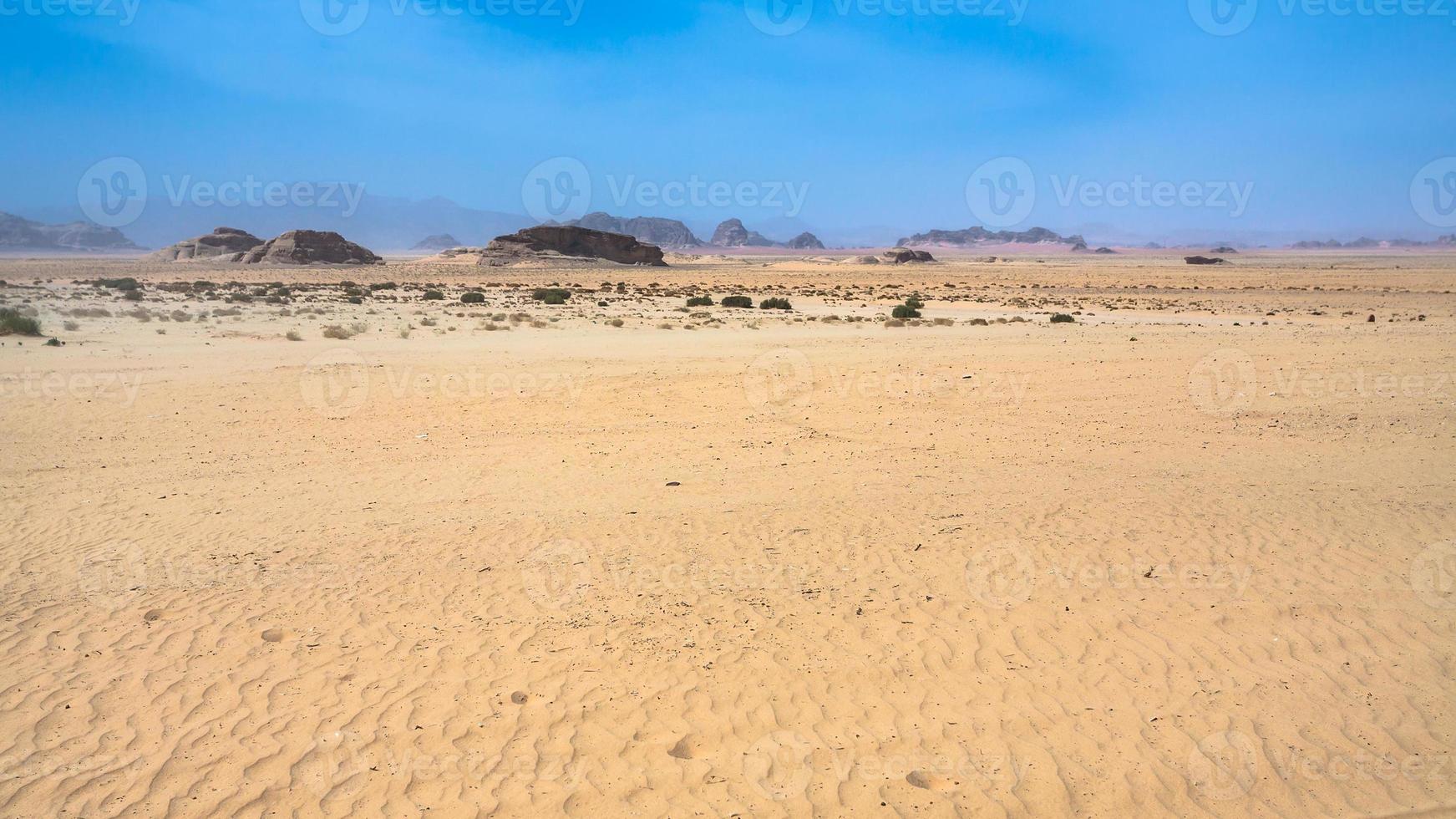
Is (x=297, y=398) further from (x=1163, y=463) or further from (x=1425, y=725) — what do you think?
(x=1425, y=725)

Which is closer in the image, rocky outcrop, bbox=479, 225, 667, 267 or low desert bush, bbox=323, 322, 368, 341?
low desert bush, bbox=323, 322, 368, 341

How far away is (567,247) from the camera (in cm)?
9575

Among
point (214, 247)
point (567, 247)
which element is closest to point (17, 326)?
point (567, 247)

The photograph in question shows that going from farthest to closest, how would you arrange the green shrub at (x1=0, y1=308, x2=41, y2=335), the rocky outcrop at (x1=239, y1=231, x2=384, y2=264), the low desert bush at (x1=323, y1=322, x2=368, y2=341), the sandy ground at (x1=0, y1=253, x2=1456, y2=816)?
the rocky outcrop at (x1=239, y1=231, x2=384, y2=264)
the low desert bush at (x1=323, y1=322, x2=368, y2=341)
the green shrub at (x1=0, y1=308, x2=41, y2=335)
the sandy ground at (x1=0, y1=253, x2=1456, y2=816)

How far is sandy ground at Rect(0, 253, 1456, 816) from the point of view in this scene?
4488mm

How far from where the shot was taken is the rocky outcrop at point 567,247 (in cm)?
9062

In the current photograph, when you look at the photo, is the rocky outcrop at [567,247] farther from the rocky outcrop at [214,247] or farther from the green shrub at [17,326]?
the green shrub at [17,326]

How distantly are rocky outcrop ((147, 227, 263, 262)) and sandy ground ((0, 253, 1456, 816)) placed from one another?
94.8m

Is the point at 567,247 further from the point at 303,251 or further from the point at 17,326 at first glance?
the point at 17,326

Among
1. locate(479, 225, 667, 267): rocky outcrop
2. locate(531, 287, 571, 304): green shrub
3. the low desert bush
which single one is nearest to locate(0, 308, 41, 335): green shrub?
the low desert bush

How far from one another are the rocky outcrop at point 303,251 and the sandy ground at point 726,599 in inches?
3015

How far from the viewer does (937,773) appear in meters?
4.50

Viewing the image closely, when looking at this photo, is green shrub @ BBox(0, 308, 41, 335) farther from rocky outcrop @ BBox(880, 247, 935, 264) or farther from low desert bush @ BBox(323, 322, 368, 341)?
rocky outcrop @ BBox(880, 247, 935, 264)

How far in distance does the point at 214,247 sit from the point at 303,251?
21193 mm
